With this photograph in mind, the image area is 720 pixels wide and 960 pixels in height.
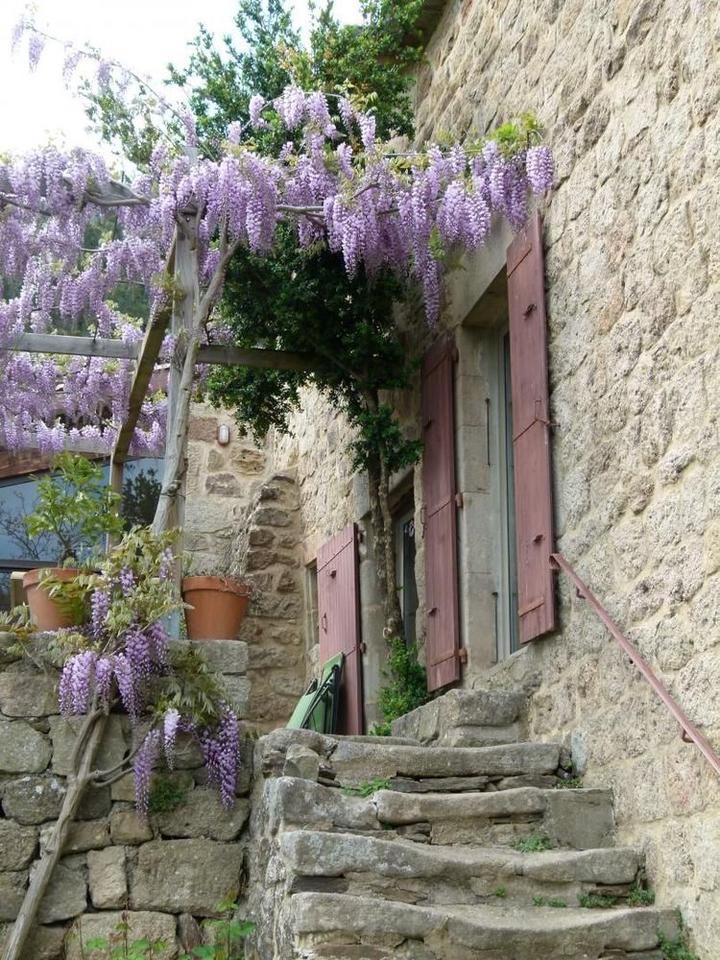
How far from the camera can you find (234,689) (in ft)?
15.5

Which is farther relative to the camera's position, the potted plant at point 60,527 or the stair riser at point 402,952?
the potted plant at point 60,527

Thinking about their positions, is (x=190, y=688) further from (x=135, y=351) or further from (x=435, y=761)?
(x=135, y=351)

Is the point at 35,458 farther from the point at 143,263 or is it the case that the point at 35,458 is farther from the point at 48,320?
the point at 143,263

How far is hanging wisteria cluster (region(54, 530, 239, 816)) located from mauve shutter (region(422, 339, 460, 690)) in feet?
3.91

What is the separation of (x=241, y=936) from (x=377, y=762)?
28.9 inches

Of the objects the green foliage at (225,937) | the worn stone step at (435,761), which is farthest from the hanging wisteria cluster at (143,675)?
the worn stone step at (435,761)

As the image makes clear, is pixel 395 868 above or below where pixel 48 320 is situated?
below

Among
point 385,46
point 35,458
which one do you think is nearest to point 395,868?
point 385,46

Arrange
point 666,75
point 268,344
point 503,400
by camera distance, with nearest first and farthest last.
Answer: point 666,75 < point 503,400 < point 268,344

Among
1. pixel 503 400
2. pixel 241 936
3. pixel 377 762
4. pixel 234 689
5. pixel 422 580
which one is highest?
pixel 503 400

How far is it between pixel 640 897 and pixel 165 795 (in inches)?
65.6

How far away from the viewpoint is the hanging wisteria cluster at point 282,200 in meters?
5.19

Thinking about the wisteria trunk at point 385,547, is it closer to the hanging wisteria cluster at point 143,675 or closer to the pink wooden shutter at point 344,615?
the pink wooden shutter at point 344,615

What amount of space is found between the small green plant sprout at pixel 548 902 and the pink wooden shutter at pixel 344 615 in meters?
2.90
